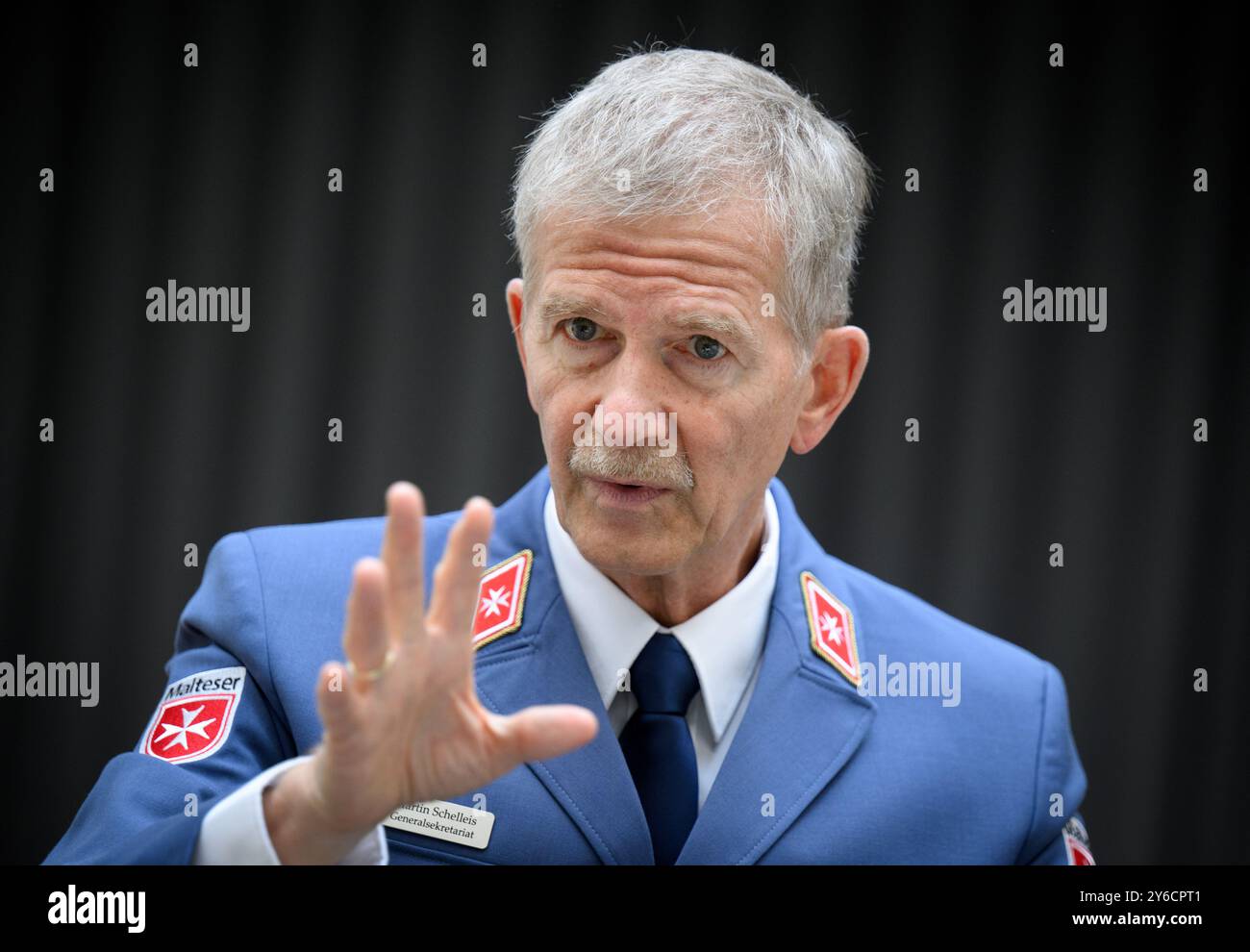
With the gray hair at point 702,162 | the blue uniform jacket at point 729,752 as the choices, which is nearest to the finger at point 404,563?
the blue uniform jacket at point 729,752

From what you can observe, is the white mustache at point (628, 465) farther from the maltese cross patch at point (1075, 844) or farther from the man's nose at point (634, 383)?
the maltese cross patch at point (1075, 844)

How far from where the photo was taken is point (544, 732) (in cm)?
143

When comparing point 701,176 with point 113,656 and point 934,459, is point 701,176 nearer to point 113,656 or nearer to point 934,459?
point 934,459

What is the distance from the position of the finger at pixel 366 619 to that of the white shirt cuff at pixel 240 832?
0.78 feet

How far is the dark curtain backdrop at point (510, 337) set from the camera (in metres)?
2.92

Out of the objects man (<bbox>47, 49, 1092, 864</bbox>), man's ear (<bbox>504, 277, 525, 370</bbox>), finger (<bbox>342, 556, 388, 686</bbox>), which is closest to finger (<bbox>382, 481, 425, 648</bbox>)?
finger (<bbox>342, 556, 388, 686</bbox>)

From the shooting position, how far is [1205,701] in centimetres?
320

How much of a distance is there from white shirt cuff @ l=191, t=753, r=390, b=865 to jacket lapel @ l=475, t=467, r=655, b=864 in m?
0.52

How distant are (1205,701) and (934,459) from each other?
36.6 inches

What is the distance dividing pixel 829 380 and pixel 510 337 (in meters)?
1.02

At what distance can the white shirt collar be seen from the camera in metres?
2.08

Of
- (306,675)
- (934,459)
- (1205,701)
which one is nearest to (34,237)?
(306,675)
